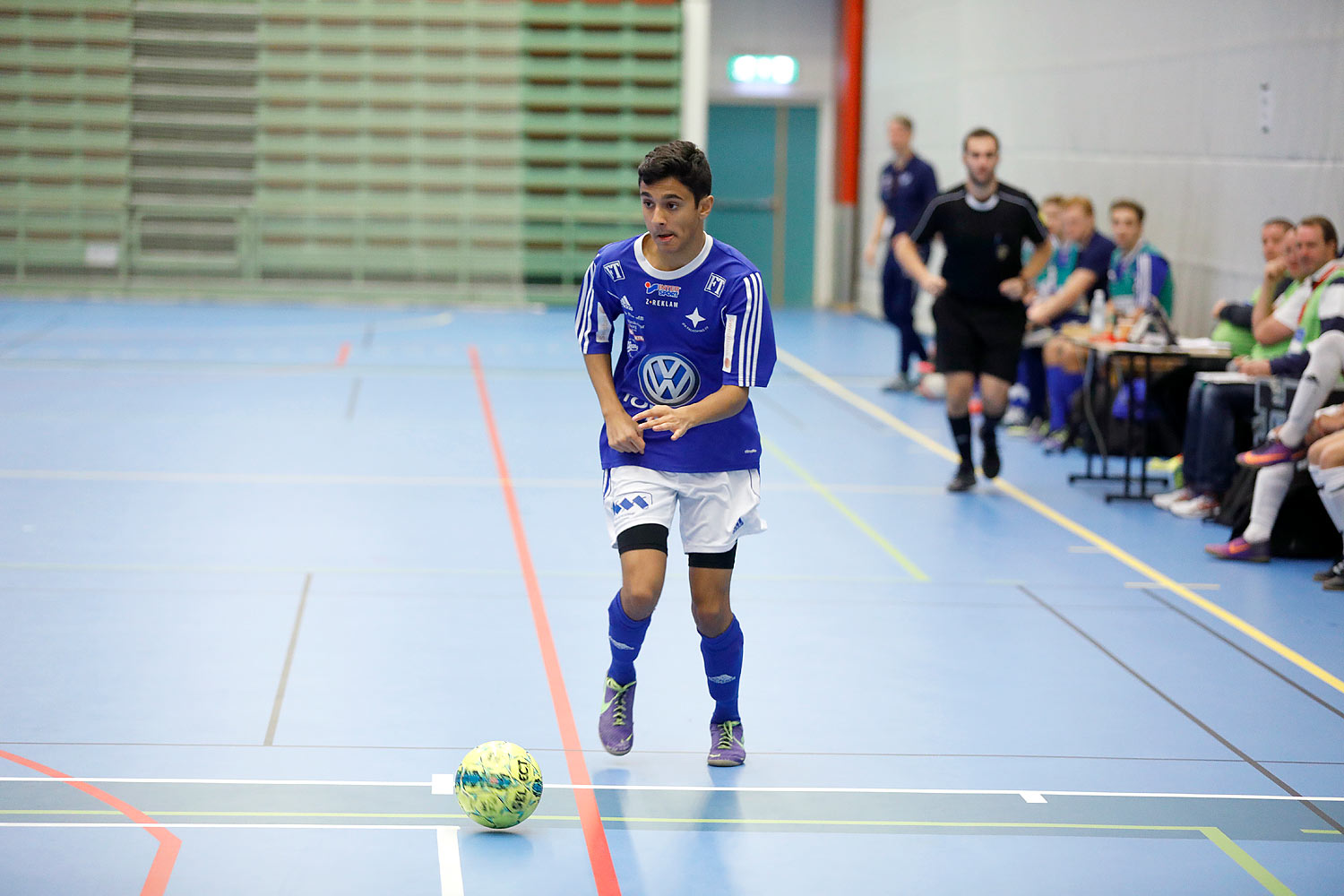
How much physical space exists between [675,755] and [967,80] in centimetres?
1313

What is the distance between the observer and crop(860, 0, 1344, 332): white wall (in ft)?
31.6

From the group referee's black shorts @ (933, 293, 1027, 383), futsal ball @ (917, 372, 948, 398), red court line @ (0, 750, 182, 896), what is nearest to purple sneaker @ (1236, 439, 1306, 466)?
referee's black shorts @ (933, 293, 1027, 383)

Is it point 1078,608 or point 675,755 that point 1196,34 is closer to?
point 1078,608

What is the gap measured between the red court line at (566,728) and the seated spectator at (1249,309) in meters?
4.39

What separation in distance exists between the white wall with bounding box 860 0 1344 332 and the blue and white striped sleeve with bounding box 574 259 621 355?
20.9ft

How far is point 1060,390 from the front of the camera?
10.8 meters

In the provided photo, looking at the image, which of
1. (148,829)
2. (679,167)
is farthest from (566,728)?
(679,167)

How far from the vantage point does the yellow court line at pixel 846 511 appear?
24.1 ft

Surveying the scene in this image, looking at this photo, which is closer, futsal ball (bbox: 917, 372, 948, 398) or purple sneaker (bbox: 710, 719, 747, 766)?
purple sneaker (bbox: 710, 719, 747, 766)

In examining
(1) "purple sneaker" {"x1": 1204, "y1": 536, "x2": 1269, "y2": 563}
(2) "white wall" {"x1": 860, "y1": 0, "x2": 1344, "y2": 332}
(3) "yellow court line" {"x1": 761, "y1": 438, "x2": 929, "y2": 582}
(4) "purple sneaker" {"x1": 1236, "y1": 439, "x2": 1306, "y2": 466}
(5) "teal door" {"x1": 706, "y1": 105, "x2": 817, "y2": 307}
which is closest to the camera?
(3) "yellow court line" {"x1": 761, "y1": 438, "x2": 929, "y2": 582}

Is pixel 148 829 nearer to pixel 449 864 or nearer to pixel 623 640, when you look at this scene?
pixel 449 864

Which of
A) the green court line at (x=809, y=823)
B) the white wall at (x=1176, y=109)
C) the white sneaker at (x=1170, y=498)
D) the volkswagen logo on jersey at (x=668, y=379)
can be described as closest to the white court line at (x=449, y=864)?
the green court line at (x=809, y=823)

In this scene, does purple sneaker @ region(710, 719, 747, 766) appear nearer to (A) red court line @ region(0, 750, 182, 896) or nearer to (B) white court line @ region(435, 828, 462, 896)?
(B) white court line @ region(435, 828, 462, 896)

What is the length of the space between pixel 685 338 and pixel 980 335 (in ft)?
16.4
